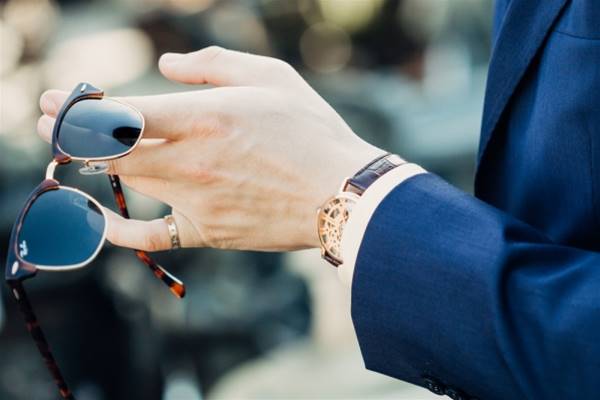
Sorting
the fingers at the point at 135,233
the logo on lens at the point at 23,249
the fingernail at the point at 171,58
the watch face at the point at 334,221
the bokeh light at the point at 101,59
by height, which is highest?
the fingernail at the point at 171,58

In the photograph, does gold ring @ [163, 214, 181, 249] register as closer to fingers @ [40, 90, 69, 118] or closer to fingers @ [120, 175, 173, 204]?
fingers @ [120, 175, 173, 204]

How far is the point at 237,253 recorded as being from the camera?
4.69 meters

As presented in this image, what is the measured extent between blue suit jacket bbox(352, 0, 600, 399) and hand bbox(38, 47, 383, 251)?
0.14 meters

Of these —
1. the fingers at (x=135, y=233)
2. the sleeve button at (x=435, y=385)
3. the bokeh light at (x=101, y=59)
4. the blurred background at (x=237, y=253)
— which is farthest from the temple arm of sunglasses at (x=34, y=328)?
the bokeh light at (x=101, y=59)

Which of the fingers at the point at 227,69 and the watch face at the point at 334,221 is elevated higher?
the fingers at the point at 227,69

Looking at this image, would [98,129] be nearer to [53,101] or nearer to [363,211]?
[53,101]

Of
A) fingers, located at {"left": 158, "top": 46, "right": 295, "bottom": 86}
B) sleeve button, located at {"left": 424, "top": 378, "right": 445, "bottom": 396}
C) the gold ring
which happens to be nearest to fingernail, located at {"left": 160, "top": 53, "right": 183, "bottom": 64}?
fingers, located at {"left": 158, "top": 46, "right": 295, "bottom": 86}

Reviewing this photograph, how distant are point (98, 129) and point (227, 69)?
234 mm

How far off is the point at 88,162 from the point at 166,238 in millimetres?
186

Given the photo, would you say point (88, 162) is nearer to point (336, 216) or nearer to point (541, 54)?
point (336, 216)

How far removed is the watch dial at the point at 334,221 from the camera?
1.33 meters

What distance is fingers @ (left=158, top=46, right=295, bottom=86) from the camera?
57.0 inches

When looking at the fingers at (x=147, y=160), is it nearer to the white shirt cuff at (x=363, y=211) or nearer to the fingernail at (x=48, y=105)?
the fingernail at (x=48, y=105)

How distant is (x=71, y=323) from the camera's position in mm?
4363
